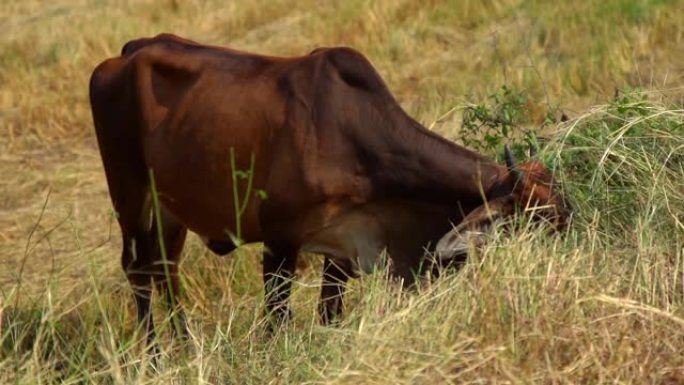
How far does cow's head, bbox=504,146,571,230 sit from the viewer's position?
18.7 feet

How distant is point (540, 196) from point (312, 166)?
98 cm

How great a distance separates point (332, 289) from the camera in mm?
6395

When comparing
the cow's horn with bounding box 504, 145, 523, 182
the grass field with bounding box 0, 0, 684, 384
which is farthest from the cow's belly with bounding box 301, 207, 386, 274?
the cow's horn with bounding box 504, 145, 523, 182

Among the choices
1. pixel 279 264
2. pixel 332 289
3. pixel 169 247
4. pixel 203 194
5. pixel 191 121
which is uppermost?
pixel 191 121

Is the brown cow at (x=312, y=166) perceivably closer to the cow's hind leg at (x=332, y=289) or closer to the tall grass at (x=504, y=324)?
the cow's hind leg at (x=332, y=289)

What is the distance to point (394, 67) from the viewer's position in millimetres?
11812

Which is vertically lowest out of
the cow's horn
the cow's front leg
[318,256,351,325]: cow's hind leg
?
[318,256,351,325]: cow's hind leg

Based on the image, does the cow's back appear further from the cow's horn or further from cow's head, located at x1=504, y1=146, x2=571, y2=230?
cow's head, located at x1=504, y1=146, x2=571, y2=230

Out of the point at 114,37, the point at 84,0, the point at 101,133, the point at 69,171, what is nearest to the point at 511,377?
the point at 101,133

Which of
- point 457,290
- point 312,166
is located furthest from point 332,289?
point 457,290

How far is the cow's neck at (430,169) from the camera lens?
6.08 meters

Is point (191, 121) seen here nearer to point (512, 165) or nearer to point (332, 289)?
point (332, 289)

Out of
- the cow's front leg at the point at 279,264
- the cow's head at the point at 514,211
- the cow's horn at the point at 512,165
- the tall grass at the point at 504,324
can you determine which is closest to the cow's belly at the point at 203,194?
the cow's front leg at the point at 279,264

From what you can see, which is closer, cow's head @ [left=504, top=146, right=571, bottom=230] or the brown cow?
cow's head @ [left=504, top=146, right=571, bottom=230]
